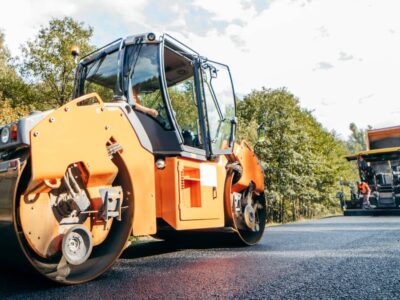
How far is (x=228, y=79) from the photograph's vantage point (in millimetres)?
5066

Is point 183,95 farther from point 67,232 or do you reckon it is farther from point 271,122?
point 271,122

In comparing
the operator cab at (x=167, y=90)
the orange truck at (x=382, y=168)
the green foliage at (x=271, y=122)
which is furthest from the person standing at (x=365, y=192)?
the operator cab at (x=167, y=90)

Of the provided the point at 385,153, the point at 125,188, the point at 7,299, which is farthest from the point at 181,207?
the point at 385,153

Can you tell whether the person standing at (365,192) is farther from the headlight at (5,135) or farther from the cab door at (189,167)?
the headlight at (5,135)

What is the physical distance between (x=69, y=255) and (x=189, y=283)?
2.89ft

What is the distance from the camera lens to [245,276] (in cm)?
304

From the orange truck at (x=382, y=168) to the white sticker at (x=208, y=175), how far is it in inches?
422

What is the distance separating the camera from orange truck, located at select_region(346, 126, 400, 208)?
44.0 feet

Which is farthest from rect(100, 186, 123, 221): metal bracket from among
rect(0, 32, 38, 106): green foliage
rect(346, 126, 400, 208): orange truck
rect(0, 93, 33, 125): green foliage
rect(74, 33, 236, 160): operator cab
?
rect(0, 32, 38, 106): green foliage

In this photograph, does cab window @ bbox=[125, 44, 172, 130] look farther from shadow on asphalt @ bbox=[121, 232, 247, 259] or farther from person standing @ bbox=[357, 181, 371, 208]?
person standing @ bbox=[357, 181, 371, 208]

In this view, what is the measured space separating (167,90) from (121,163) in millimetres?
1089

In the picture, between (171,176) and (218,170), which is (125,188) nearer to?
(171,176)

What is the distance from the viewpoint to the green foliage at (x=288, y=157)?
88.6ft

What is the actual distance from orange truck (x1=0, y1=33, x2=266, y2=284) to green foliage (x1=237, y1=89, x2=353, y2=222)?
19399 mm
